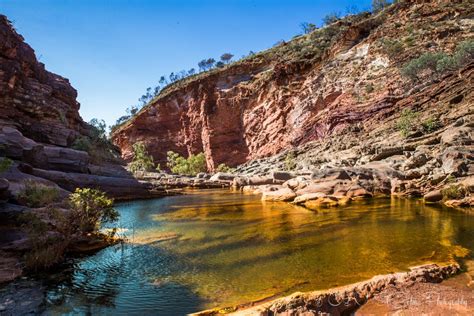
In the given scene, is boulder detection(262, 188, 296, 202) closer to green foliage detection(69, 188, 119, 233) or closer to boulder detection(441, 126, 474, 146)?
boulder detection(441, 126, 474, 146)

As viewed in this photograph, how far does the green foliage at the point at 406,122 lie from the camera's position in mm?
34444

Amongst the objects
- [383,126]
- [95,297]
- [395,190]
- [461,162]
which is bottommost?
[95,297]

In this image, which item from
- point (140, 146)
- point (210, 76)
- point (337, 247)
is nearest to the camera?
point (337, 247)

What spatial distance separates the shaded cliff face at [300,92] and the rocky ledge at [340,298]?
4059cm

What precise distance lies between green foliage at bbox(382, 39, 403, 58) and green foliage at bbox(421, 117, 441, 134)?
22299 millimetres

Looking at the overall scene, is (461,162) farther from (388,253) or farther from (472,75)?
(472,75)

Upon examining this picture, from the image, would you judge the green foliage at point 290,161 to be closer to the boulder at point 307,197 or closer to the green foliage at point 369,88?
the green foliage at point 369,88

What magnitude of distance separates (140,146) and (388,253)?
7032cm

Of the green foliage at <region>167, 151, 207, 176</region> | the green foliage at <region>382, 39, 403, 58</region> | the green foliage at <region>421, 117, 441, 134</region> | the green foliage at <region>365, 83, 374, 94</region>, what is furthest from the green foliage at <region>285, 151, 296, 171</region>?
the green foliage at <region>167, 151, 207, 176</region>

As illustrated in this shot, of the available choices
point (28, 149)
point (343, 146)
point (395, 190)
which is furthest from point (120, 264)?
point (343, 146)

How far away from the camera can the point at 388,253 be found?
408 inches

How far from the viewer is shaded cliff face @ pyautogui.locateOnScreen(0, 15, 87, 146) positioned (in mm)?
31125

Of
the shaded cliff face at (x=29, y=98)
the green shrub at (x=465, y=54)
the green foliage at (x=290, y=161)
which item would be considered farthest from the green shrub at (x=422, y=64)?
the shaded cliff face at (x=29, y=98)

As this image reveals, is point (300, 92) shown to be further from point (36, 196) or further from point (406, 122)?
point (36, 196)
